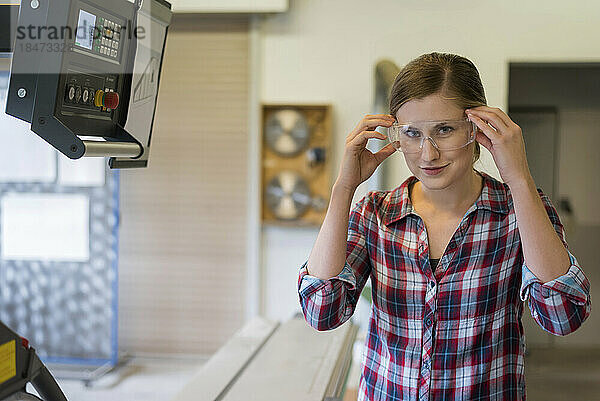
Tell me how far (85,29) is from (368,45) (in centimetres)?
282

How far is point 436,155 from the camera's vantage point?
1.32 m

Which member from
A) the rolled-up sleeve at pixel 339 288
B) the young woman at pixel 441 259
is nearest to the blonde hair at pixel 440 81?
the young woman at pixel 441 259

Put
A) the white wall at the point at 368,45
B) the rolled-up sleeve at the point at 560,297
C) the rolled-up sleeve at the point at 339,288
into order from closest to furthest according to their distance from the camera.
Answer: the rolled-up sleeve at the point at 560,297 → the rolled-up sleeve at the point at 339,288 → the white wall at the point at 368,45

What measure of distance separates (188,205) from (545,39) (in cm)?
210

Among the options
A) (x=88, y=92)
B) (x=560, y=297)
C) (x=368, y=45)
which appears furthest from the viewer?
(x=368, y=45)

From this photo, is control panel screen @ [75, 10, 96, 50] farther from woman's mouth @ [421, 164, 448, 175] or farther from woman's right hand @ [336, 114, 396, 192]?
woman's mouth @ [421, 164, 448, 175]

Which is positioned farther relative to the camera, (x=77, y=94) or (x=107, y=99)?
(x=107, y=99)

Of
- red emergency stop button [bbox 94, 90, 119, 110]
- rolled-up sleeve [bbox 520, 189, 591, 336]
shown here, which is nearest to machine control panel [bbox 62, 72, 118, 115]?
red emergency stop button [bbox 94, 90, 119, 110]

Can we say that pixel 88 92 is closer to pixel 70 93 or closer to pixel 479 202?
pixel 70 93

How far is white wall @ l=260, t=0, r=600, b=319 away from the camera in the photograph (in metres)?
3.40

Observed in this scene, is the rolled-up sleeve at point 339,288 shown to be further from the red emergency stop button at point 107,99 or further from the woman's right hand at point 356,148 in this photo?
the red emergency stop button at point 107,99

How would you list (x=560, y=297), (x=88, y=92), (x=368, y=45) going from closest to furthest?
(x=560, y=297) → (x=88, y=92) → (x=368, y=45)

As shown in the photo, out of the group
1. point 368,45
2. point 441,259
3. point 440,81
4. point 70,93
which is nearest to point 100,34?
point 70,93

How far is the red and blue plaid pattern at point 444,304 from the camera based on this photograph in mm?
1325
